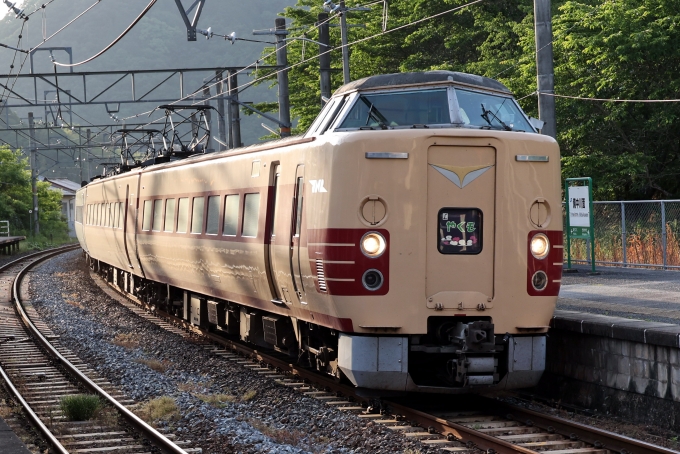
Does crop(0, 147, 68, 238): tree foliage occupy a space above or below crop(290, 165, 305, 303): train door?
above

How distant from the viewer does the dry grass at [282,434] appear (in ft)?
26.2

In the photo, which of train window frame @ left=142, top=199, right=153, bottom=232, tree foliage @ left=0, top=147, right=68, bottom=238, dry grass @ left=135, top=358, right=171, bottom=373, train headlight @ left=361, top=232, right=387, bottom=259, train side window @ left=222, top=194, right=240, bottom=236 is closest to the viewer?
train headlight @ left=361, top=232, right=387, bottom=259

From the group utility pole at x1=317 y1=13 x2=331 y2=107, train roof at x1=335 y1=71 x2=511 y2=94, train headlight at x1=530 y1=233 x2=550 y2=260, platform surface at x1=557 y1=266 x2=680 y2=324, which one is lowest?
platform surface at x1=557 y1=266 x2=680 y2=324

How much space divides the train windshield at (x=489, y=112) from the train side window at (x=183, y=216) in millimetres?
5886

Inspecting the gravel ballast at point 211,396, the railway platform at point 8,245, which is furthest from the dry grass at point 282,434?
the railway platform at point 8,245

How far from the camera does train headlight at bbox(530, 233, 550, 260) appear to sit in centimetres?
866

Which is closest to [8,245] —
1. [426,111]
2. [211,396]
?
[211,396]

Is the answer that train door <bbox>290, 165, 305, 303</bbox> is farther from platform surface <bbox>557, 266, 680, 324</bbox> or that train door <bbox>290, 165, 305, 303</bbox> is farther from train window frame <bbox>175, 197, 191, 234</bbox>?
train window frame <bbox>175, 197, 191, 234</bbox>

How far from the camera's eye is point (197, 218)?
44.0ft

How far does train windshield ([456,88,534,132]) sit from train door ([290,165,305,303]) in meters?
1.69

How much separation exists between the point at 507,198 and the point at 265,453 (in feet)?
10.4

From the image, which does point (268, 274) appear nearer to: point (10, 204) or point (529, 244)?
point (529, 244)

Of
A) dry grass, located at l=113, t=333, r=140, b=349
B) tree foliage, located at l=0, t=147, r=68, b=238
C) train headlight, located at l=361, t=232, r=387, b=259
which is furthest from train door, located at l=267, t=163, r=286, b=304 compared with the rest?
tree foliage, located at l=0, t=147, r=68, b=238

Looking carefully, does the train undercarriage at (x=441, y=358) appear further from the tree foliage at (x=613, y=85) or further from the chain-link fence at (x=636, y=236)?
the tree foliage at (x=613, y=85)
